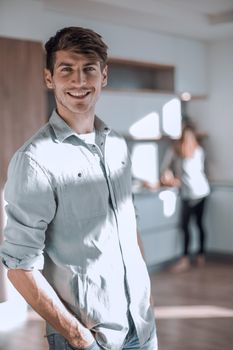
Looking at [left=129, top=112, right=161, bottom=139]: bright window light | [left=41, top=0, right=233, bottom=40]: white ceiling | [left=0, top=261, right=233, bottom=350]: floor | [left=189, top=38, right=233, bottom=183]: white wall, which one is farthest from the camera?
[left=189, top=38, right=233, bottom=183]: white wall

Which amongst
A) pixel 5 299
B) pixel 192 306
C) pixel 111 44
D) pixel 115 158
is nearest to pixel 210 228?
pixel 192 306

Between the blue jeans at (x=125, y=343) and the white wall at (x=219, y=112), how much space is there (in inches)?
184

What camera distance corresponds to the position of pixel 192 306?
415cm

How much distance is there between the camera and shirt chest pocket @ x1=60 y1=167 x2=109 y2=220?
1251 mm

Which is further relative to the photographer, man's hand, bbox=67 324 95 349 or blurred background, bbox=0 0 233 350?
blurred background, bbox=0 0 233 350

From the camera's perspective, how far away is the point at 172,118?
569 cm

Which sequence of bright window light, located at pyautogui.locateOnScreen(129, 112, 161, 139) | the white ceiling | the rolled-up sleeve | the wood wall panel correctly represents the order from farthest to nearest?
bright window light, located at pyautogui.locateOnScreen(129, 112, 161, 139)
the white ceiling
the wood wall panel
the rolled-up sleeve

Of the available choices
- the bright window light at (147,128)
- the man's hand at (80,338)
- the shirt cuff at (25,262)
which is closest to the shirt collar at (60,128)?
the shirt cuff at (25,262)

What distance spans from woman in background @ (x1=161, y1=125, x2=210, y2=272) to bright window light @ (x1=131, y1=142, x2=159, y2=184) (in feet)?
0.73

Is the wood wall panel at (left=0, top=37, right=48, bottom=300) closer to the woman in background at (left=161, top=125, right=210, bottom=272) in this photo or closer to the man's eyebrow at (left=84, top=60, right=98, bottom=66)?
the woman in background at (left=161, top=125, right=210, bottom=272)

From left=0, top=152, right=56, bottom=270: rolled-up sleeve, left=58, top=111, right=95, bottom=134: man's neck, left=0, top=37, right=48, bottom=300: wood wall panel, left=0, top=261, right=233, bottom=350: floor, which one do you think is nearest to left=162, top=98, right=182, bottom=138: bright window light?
left=0, top=261, right=233, bottom=350: floor

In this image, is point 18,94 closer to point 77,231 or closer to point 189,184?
point 189,184

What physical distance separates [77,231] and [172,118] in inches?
179

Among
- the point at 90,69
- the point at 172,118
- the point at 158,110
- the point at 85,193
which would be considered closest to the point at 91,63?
the point at 90,69
